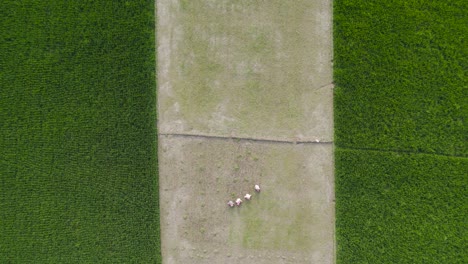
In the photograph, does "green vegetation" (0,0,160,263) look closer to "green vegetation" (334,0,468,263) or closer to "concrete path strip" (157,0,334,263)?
"concrete path strip" (157,0,334,263)

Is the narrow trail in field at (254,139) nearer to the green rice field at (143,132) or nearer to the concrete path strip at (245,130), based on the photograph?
the concrete path strip at (245,130)

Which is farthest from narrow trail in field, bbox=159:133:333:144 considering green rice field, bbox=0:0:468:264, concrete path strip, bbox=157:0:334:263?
green rice field, bbox=0:0:468:264

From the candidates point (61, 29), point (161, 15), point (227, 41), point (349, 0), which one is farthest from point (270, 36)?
point (61, 29)

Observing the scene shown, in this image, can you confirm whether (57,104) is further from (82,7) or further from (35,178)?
(82,7)

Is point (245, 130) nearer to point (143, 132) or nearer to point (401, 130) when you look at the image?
point (143, 132)

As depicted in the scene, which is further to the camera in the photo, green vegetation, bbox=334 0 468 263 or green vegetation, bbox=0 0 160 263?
green vegetation, bbox=0 0 160 263

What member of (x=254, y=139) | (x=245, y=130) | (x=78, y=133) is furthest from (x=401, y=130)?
(x=78, y=133)
